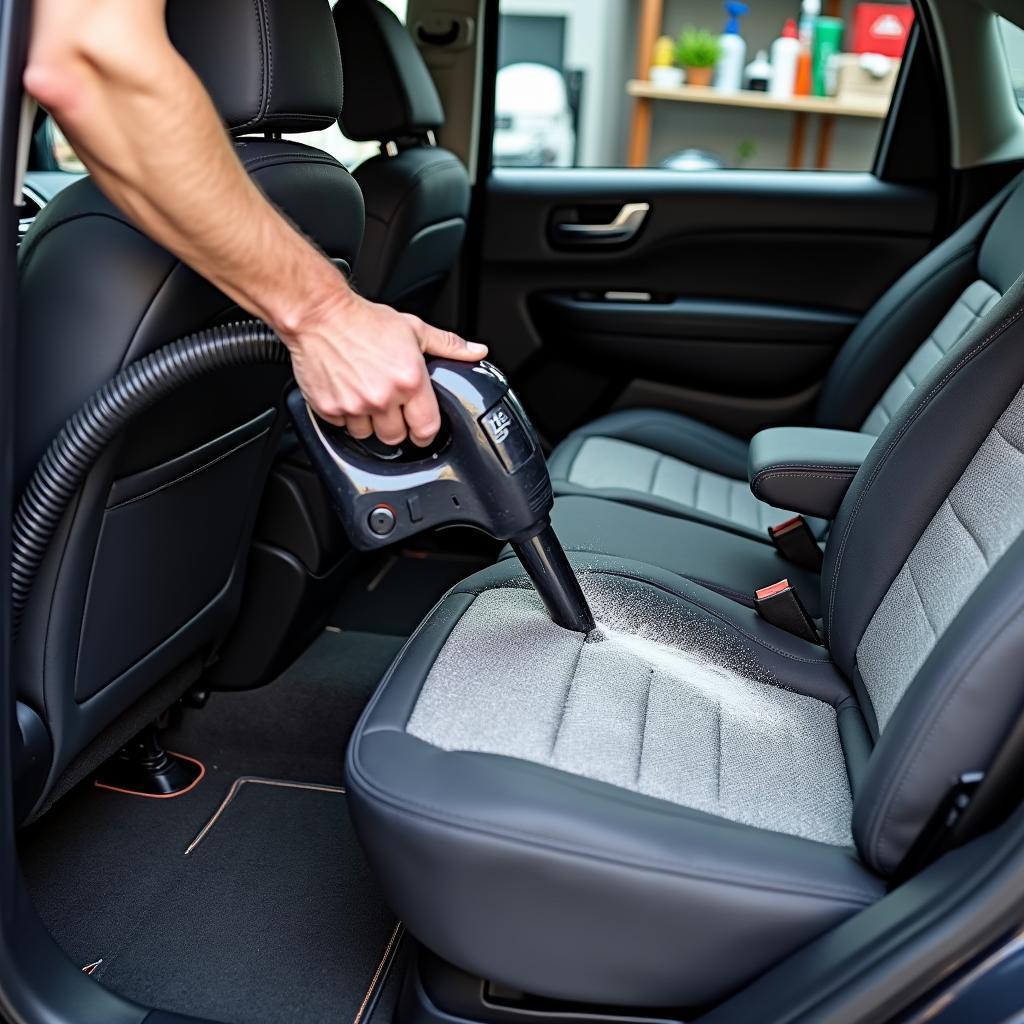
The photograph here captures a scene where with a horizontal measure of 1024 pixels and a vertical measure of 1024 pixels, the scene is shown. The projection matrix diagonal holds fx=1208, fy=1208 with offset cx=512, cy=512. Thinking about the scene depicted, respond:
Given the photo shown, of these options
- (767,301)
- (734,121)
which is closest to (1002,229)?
(767,301)

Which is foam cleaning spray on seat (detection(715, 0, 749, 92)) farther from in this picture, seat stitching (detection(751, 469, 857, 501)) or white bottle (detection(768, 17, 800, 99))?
seat stitching (detection(751, 469, 857, 501))

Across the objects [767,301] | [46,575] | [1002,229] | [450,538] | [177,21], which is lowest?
[450,538]

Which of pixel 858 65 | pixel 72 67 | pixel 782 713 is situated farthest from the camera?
pixel 858 65

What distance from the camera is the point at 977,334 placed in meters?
1.37

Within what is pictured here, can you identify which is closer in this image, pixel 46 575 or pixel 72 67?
pixel 72 67

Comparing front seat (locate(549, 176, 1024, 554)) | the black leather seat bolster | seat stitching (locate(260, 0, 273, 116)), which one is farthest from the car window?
seat stitching (locate(260, 0, 273, 116))

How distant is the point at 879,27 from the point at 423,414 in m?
3.13

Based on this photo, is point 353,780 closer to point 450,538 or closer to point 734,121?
point 450,538

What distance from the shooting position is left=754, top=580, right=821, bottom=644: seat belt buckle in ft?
4.99

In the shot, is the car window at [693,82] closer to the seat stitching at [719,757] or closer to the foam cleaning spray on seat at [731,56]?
the foam cleaning spray on seat at [731,56]

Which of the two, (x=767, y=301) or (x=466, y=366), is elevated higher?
(x=466, y=366)

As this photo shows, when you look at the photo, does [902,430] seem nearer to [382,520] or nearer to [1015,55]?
[382,520]

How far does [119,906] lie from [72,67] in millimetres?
1023

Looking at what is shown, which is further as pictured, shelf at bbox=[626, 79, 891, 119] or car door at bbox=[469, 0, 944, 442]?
shelf at bbox=[626, 79, 891, 119]
